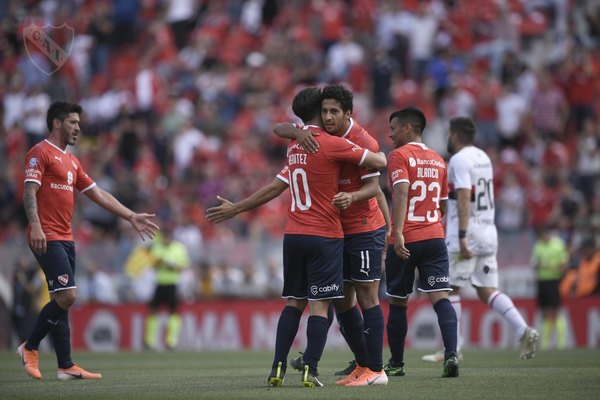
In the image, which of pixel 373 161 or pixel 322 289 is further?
pixel 373 161

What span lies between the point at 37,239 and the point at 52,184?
0.77 meters

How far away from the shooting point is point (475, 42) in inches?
1139

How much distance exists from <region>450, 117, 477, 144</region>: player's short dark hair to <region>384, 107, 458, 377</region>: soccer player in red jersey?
2081 millimetres

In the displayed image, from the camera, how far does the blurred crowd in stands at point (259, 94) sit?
24547 mm

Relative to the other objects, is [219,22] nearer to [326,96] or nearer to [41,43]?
[41,43]

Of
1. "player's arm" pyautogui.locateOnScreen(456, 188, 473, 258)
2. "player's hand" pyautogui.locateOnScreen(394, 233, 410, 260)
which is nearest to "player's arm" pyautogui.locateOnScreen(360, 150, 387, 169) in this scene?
"player's hand" pyautogui.locateOnScreen(394, 233, 410, 260)

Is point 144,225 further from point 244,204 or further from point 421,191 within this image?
point 421,191

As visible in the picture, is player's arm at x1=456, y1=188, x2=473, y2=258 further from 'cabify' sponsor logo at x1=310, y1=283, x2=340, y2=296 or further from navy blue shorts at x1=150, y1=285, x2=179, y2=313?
navy blue shorts at x1=150, y1=285, x2=179, y2=313

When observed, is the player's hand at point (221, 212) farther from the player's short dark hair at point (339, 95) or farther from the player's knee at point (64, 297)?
the player's knee at point (64, 297)

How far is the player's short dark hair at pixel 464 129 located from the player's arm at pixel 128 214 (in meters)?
4.18

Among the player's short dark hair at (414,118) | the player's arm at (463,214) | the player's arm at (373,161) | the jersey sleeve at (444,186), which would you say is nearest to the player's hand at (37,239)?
the player's arm at (373,161)

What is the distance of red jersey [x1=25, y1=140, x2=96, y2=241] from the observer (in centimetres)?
1232

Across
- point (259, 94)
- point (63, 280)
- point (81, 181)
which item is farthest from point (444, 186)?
point (259, 94)

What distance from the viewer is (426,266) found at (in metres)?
11.9
